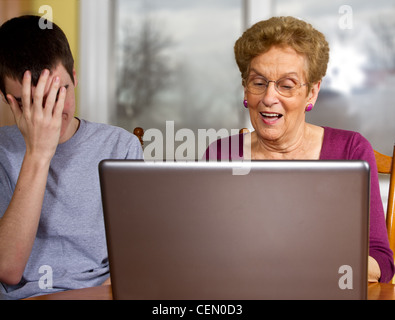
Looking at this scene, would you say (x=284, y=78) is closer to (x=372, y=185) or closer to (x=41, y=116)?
(x=372, y=185)

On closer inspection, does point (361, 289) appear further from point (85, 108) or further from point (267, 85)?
point (85, 108)

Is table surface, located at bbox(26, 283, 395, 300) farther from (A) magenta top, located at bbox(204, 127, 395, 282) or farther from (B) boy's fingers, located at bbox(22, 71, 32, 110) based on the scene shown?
(B) boy's fingers, located at bbox(22, 71, 32, 110)

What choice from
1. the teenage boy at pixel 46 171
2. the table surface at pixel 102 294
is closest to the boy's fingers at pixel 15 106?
the teenage boy at pixel 46 171

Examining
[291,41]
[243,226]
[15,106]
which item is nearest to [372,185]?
[291,41]

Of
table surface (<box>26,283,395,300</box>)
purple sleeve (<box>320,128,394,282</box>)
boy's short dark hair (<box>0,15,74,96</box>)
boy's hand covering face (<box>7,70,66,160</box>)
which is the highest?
boy's short dark hair (<box>0,15,74,96</box>)

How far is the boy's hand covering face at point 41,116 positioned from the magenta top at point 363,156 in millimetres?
557

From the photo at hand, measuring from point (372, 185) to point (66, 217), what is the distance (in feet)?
2.80

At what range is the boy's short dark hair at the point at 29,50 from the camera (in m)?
1.28

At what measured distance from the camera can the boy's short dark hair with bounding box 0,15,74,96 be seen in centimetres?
128

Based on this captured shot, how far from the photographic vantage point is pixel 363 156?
146 centimetres

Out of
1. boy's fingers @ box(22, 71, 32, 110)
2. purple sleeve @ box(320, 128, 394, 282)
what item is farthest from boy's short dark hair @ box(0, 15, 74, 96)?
purple sleeve @ box(320, 128, 394, 282)

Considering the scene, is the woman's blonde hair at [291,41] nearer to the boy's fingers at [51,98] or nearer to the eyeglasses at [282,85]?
the eyeglasses at [282,85]

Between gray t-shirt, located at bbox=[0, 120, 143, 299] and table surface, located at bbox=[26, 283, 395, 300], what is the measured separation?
0.84ft

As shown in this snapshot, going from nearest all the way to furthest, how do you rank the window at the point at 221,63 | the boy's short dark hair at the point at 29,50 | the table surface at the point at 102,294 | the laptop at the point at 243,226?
the laptop at the point at 243,226 → the table surface at the point at 102,294 → the boy's short dark hair at the point at 29,50 → the window at the point at 221,63
